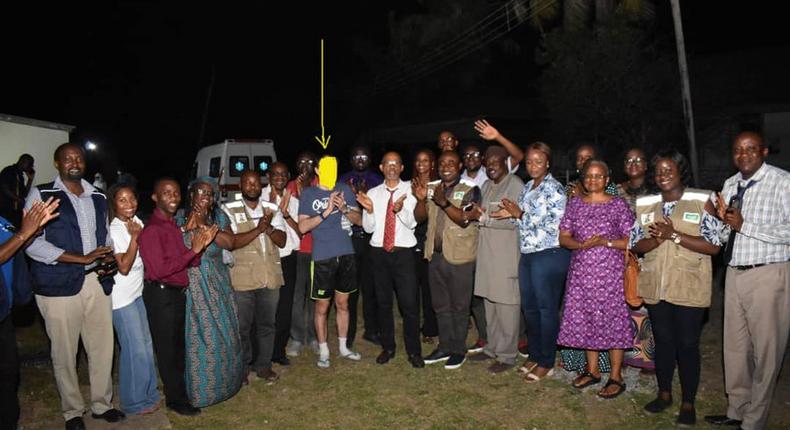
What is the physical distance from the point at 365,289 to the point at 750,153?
420cm

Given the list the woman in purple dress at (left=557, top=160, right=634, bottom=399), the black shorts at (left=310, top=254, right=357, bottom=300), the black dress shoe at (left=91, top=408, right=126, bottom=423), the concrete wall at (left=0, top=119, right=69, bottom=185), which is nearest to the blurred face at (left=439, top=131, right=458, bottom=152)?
the black shorts at (left=310, top=254, right=357, bottom=300)

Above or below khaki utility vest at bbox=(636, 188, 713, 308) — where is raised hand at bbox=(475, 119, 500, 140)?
above

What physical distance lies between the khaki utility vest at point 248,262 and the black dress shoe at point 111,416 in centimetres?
137

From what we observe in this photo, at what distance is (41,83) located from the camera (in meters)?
20.7

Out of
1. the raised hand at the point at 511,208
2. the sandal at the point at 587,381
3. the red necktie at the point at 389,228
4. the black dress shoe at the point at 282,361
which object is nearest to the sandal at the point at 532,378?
the sandal at the point at 587,381

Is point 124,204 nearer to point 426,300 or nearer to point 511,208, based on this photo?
point 511,208

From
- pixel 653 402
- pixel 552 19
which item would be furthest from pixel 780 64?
pixel 653 402

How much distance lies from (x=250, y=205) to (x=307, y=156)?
4.37ft

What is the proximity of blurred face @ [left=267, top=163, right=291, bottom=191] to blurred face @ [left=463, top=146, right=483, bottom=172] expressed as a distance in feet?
6.62

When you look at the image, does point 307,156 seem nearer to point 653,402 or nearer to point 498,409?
point 498,409

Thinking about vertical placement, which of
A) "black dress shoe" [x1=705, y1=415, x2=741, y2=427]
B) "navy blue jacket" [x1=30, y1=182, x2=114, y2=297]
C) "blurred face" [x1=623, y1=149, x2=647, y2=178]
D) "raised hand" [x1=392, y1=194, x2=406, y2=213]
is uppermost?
"blurred face" [x1=623, y1=149, x2=647, y2=178]

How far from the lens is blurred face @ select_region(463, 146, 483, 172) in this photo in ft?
22.3

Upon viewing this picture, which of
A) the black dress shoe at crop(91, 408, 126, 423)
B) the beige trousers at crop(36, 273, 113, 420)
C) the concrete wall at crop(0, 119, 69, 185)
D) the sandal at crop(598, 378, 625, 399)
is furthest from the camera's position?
the concrete wall at crop(0, 119, 69, 185)

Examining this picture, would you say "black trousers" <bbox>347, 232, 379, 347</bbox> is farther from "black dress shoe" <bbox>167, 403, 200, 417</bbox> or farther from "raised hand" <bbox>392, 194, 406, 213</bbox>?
"black dress shoe" <bbox>167, 403, 200, 417</bbox>
